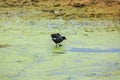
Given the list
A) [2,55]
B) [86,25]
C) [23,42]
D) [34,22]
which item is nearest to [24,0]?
[34,22]

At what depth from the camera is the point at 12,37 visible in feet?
45.4

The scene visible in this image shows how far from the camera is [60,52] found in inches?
456

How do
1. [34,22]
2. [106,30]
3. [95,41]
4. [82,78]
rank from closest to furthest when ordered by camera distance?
[82,78] → [95,41] → [106,30] → [34,22]

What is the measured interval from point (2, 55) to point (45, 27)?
483 centimetres

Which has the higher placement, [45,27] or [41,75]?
[41,75]

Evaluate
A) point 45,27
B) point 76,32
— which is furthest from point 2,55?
point 45,27

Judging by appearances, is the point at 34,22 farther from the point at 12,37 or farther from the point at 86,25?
the point at 12,37

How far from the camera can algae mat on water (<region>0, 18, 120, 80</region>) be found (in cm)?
932

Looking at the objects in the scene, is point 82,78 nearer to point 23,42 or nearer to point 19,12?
point 23,42

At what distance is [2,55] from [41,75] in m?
2.23

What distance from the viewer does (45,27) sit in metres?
15.9

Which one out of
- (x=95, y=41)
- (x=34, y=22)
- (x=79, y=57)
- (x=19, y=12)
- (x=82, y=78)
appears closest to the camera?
(x=82, y=78)

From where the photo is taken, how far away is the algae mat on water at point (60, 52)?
9.32m

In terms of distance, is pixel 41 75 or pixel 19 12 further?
pixel 19 12
